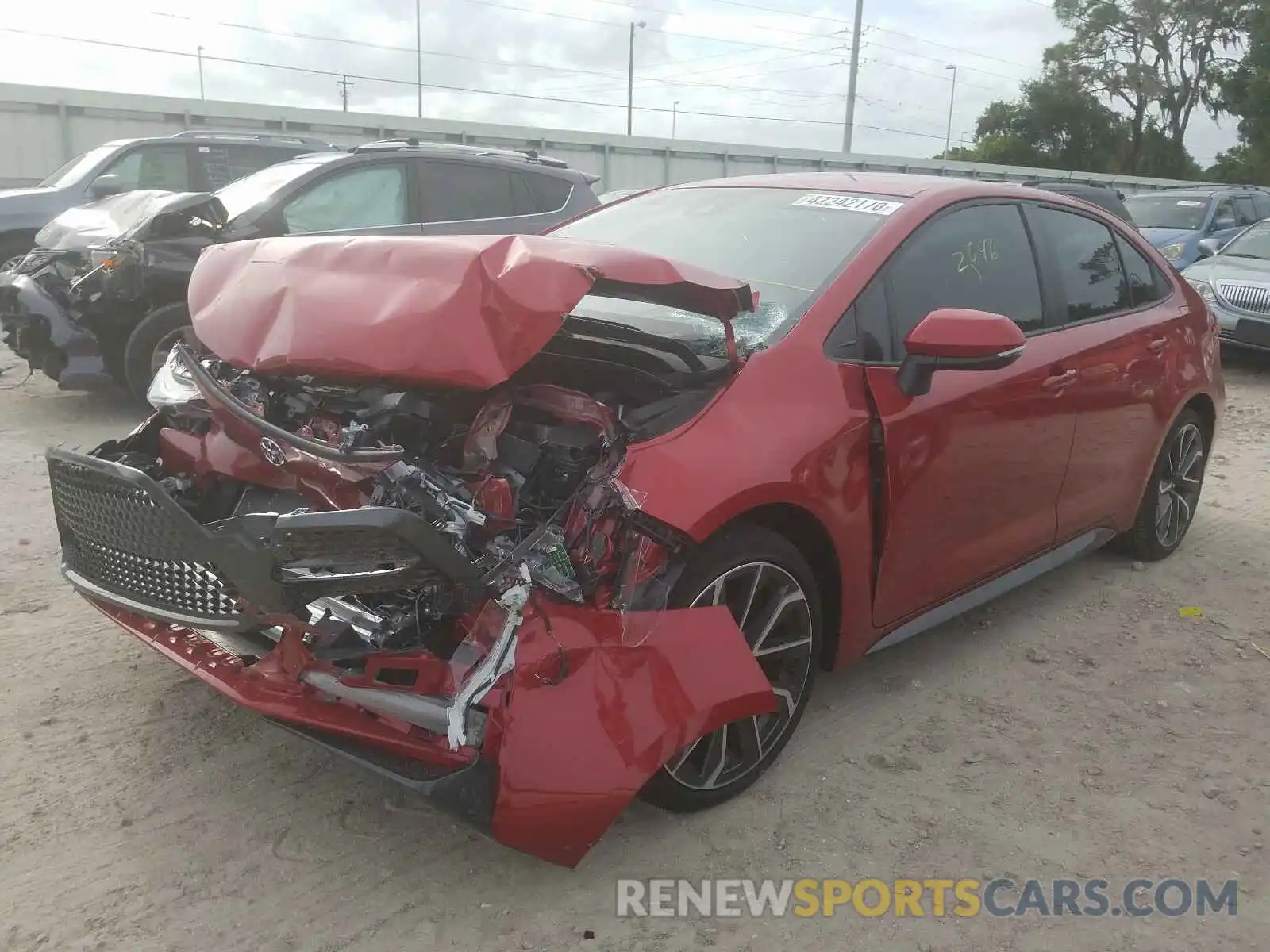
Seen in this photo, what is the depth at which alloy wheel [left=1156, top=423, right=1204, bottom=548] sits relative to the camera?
472 centimetres

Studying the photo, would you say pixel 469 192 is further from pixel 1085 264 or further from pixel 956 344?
pixel 956 344

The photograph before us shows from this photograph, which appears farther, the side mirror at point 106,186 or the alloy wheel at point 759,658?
the side mirror at point 106,186

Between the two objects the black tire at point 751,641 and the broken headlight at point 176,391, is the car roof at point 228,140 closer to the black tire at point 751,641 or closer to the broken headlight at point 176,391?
the broken headlight at point 176,391

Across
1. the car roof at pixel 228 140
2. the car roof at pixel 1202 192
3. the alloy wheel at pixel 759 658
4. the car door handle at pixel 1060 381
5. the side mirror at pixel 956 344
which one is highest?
the car roof at pixel 1202 192

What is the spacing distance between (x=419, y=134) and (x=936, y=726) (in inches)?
625

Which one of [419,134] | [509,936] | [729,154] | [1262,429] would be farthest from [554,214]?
[729,154]

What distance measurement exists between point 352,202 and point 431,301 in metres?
5.27

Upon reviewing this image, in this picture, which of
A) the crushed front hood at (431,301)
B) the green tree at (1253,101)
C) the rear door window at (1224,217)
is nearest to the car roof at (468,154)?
the crushed front hood at (431,301)

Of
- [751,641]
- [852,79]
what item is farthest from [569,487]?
[852,79]

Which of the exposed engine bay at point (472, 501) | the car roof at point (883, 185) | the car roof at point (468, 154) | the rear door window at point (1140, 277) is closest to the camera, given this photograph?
the exposed engine bay at point (472, 501)

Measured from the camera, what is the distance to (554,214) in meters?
8.53

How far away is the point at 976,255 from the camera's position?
3502 millimetres

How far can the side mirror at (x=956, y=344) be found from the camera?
2875 mm

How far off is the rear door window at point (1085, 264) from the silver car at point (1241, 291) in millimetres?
6083
